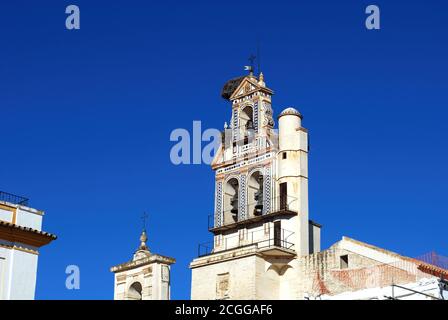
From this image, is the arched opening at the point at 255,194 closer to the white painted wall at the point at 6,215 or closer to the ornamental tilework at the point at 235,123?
the ornamental tilework at the point at 235,123

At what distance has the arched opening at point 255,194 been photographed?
52.6 m

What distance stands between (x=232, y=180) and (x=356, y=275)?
11.0m

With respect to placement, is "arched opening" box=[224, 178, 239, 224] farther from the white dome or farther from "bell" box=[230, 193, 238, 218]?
the white dome

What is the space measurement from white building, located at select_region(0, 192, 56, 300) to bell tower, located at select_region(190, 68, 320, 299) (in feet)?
47.8

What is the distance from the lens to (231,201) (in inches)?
2140

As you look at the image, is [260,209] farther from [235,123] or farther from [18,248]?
[18,248]

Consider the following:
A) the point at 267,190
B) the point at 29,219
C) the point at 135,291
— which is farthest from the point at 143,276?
the point at 29,219

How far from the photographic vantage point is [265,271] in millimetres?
49750

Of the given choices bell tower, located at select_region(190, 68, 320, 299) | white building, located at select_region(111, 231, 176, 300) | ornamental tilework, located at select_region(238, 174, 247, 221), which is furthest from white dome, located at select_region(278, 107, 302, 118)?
white building, located at select_region(111, 231, 176, 300)
